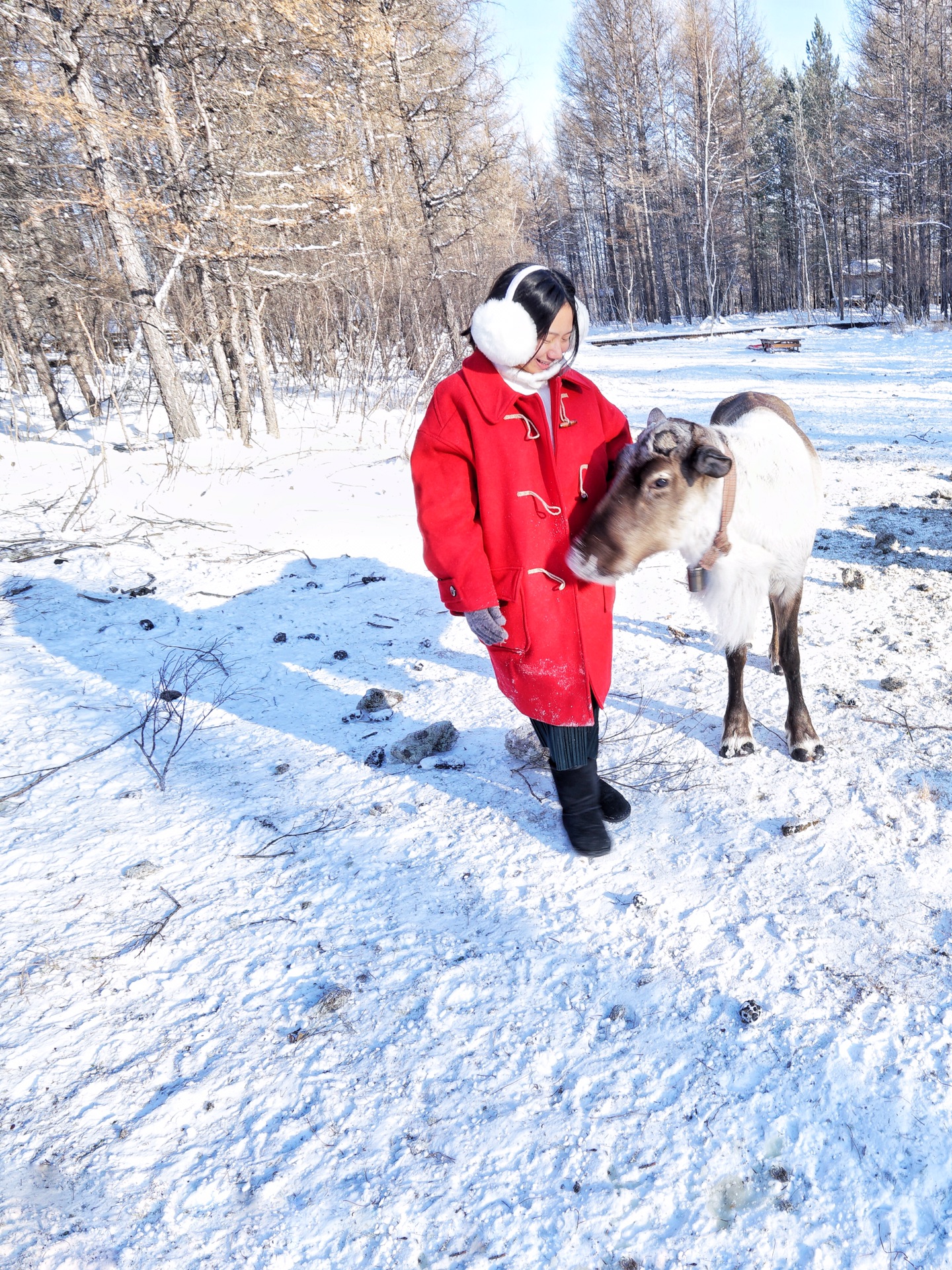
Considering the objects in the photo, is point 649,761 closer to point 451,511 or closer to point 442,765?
point 442,765

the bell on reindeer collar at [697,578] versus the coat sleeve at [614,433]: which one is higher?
the coat sleeve at [614,433]

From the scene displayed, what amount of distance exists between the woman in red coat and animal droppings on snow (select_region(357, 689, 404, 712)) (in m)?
1.26

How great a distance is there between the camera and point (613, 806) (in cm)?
238

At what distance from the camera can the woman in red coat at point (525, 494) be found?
183 cm

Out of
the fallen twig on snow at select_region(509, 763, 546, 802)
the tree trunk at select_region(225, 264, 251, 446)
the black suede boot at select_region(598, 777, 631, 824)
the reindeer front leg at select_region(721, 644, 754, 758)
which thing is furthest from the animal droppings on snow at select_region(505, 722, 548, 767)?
the tree trunk at select_region(225, 264, 251, 446)

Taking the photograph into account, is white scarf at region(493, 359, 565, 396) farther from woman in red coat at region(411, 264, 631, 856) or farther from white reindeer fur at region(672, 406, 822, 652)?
white reindeer fur at region(672, 406, 822, 652)

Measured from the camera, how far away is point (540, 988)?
5.73 ft

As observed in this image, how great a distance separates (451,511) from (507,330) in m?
0.50

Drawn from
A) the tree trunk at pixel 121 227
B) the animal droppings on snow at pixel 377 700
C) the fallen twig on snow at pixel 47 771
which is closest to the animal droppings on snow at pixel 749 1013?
the animal droppings on snow at pixel 377 700

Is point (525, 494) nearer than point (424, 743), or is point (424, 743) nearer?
point (525, 494)

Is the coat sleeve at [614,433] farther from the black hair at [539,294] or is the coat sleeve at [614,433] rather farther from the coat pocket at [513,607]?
the coat pocket at [513,607]

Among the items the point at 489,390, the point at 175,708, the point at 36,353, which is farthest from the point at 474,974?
the point at 36,353

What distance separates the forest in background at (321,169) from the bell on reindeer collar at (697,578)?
17.4 feet

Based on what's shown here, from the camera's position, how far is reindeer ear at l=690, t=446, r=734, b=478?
1.98 metres
